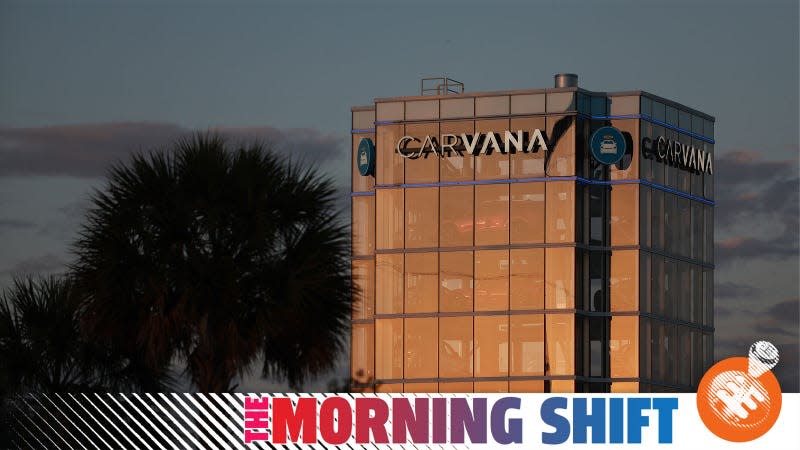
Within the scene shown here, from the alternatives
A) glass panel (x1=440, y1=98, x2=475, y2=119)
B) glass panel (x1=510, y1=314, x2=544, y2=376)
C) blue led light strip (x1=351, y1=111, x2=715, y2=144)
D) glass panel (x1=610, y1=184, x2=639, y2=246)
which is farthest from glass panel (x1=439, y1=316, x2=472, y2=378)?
blue led light strip (x1=351, y1=111, x2=715, y2=144)

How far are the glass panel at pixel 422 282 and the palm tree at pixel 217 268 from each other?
34.3m

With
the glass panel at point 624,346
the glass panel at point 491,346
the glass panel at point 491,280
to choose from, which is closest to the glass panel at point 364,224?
the glass panel at point 491,280

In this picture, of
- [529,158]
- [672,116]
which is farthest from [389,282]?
[672,116]

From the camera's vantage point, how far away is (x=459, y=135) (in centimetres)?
6912

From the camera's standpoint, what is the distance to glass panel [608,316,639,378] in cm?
6912

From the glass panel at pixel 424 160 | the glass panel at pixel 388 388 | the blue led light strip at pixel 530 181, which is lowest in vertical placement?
the glass panel at pixel 388 388

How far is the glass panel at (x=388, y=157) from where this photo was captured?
70562 mm

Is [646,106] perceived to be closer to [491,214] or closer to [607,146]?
[607,146]

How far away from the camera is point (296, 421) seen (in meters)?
32.7

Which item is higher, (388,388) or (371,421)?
(371,421)

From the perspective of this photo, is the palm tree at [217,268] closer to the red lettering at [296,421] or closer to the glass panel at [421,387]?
the red lettering at [296,421]

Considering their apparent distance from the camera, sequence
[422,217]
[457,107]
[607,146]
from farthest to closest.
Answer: [422,217] < [457,107] < [607,146]

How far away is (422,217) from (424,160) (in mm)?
2347

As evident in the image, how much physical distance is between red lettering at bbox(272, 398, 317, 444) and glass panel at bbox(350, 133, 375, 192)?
40.2 meters
